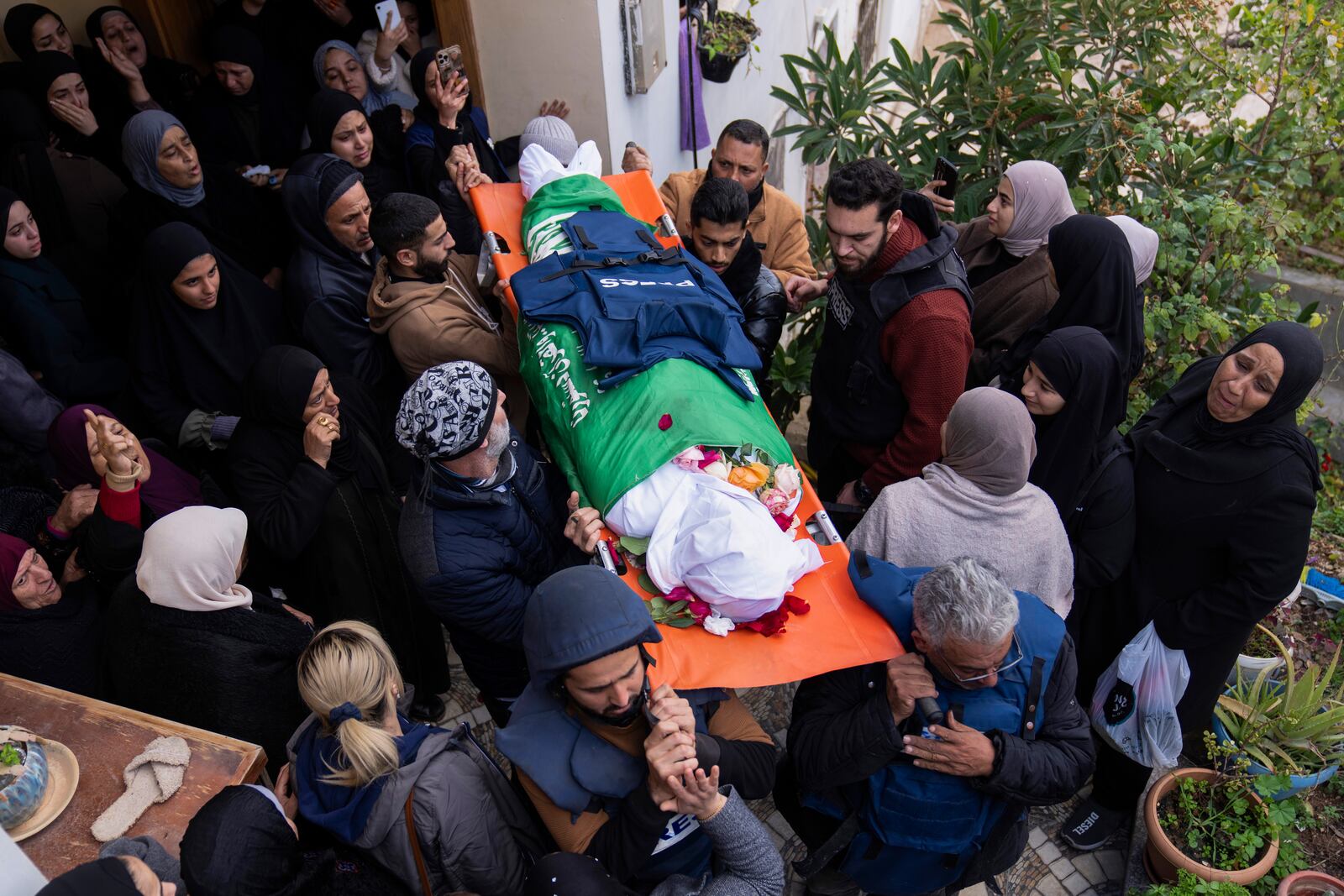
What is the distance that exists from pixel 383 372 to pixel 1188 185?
14.2 ft

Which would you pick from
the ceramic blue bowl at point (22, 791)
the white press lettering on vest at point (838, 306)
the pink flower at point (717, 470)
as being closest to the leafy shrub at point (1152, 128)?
the white press lettering on vest at point (838, 306)

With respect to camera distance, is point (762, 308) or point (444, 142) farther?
point (444, 142)

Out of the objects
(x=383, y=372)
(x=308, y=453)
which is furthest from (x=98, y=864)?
(x=383, y=372)

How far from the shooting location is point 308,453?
302cm

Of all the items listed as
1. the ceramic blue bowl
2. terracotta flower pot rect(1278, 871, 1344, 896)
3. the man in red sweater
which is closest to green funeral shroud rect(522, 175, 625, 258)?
the man in red sweater

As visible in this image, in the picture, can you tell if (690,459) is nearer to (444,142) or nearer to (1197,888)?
(1197,888)

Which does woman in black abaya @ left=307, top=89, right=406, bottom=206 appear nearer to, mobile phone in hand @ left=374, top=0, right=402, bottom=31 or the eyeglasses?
mobile phone in hand @ left=374, top=0, right=402, bottom=31

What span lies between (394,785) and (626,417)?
4.25ft

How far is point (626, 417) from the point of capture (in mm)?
2842

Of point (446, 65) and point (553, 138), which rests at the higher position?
point (446, 65)

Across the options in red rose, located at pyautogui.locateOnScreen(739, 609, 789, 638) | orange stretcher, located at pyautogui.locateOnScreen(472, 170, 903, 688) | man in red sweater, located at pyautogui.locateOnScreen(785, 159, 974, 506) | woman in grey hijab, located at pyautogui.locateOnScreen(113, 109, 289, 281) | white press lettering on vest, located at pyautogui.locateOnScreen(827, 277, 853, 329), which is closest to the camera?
orange stretcher, located at pyautogui.locateOnScreen(472, 170, 903, 688)

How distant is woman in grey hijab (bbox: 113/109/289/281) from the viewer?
391 cm

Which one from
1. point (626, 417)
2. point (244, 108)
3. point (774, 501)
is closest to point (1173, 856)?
point (774, 501)

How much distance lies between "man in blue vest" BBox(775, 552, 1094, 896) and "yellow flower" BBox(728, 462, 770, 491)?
0.40 m
